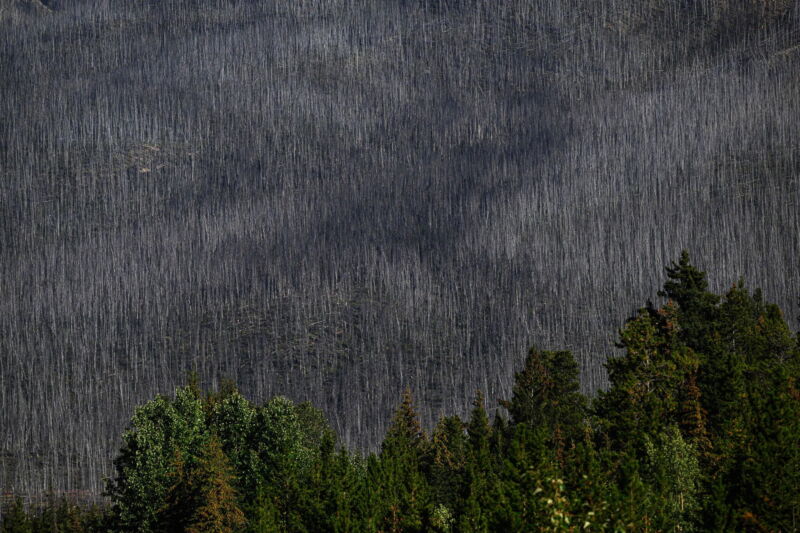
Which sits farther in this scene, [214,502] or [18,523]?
[18,523]

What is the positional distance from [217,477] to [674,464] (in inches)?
1408

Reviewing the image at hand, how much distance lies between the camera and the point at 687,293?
255 ft

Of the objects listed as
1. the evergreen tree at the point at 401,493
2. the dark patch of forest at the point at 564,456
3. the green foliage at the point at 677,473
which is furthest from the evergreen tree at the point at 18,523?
the green foliage at the point at 677,473

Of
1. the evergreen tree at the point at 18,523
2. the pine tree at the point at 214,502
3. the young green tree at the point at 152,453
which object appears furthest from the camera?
the evergreen tree at the point at 18,523

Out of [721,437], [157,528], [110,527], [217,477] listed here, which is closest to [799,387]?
[721,437]

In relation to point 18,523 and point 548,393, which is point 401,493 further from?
point 18,523

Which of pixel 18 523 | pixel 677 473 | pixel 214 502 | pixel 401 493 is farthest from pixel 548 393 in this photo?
pixel 18 523

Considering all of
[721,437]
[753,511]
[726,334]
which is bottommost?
[753,511]

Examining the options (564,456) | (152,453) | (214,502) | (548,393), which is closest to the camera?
(214,502)

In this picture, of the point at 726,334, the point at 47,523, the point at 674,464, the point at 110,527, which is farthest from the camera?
the point at 47,523

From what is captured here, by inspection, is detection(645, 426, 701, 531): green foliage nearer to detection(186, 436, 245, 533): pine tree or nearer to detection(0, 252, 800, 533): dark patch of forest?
detection(0, 252, 800, 533): dark patch of forest

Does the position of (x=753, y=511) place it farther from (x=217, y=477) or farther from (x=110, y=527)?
(x=110, y=527)

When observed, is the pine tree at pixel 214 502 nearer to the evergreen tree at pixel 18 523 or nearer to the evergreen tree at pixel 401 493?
the evergreen tree at pixel 401 493

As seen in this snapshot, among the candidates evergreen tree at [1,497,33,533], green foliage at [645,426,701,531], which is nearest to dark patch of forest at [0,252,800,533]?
green foliage at [645,426,701,531]
